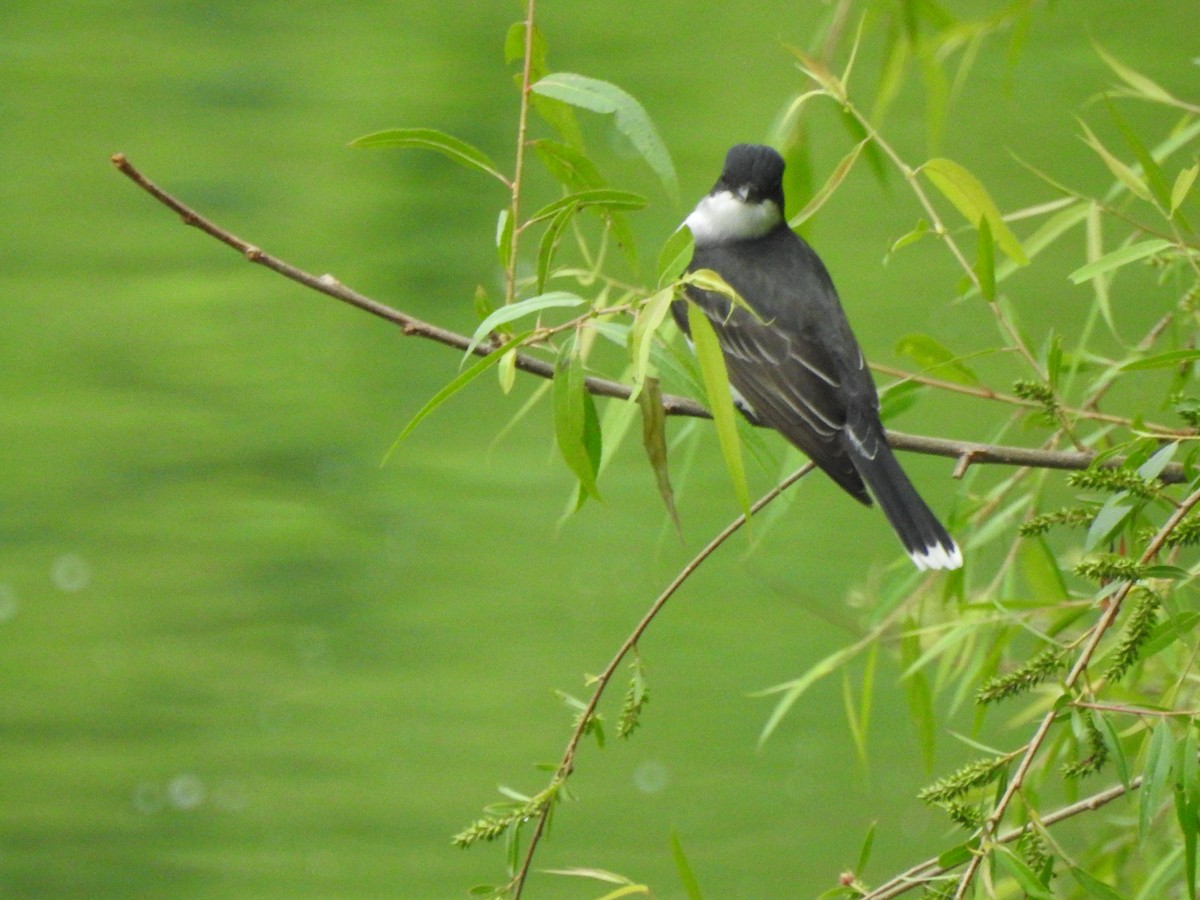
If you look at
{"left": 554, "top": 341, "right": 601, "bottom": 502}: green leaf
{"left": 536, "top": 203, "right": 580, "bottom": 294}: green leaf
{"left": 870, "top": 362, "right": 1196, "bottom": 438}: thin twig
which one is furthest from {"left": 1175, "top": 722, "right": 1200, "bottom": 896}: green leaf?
{"left": 536, "top": 203, "right": 580, "bottom": 294}: green leaf

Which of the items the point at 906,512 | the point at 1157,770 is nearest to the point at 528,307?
the point at 1157,770

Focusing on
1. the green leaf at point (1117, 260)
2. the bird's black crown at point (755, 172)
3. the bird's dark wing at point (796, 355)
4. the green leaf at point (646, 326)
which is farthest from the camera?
the bird's black crown at point (755, 172)

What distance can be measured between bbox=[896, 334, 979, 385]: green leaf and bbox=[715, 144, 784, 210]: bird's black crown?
650mm

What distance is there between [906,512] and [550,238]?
688 mm

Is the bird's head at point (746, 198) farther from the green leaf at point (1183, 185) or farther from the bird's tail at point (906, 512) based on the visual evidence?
the green leaf at point (1183, 185)

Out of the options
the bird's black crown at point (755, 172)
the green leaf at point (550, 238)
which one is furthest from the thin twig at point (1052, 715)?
the bird's black crown at point (755, 172)

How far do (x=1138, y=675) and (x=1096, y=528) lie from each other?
409mm

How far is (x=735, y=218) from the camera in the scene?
198 cm

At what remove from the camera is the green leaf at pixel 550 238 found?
39.6 inches

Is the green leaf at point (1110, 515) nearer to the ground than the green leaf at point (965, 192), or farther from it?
nearer to the ground

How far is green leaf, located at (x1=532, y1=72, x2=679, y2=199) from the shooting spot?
1045 mm

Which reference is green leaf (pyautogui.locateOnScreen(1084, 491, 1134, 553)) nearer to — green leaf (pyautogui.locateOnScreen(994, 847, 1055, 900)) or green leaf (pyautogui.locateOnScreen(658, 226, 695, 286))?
green leaf (pyautogui.locateOnScreen(994, 847, 1055, 900))

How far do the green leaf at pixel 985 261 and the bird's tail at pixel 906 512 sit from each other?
13.2 inches

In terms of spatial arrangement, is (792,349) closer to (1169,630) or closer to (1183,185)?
(1183,185)
